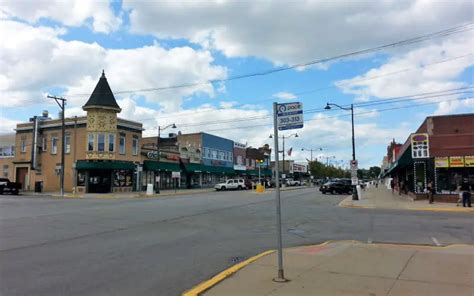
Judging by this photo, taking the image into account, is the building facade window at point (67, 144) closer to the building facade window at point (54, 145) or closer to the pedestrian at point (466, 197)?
the building facade window at point (54, 145)

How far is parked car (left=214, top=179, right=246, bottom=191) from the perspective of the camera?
61906 mm

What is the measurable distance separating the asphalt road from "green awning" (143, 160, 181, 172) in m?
34.1

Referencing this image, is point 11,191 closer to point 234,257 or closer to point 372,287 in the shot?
point 234,257

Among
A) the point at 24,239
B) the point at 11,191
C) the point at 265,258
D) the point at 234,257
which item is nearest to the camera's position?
the point at 265,258

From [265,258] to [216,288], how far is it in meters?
2.47

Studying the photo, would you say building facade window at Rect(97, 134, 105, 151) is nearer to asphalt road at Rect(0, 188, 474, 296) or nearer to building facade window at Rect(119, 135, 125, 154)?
building facade window at Rect(119, 135, 125, 154)

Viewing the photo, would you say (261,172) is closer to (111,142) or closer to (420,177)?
(111,142)

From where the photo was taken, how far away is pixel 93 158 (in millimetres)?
47719

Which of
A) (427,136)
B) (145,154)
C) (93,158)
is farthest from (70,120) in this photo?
(427,136)

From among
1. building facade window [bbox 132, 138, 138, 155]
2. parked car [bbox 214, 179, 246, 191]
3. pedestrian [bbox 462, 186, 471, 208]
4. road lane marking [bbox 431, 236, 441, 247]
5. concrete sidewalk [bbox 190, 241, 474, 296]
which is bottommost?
road lane marking [bbox 431, 236, 441, 247]

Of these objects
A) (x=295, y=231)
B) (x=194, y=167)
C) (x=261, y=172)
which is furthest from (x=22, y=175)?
(x=261, y=172)

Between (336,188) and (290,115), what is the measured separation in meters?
42.1

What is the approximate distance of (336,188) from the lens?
48.0 meters

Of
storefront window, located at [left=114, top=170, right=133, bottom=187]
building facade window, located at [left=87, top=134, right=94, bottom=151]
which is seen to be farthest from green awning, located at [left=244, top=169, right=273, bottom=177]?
building facade window, located at [left=87, top=134, right=94, bottom=151]
